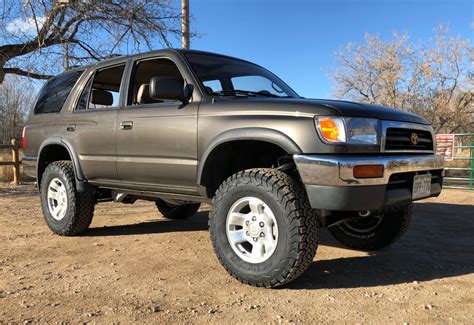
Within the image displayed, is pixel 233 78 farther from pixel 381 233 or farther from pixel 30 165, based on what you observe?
pixel 30 165

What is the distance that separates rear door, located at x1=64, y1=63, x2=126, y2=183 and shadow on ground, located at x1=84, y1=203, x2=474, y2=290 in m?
1.11

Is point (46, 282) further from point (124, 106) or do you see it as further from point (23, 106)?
point (23, 106)

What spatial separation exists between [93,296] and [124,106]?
2.07 metres

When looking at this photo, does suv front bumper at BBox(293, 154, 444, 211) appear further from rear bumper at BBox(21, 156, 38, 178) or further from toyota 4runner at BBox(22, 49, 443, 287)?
rear bumper at BBox(21, 156, 38, 178)

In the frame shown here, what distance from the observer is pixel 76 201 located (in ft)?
16.8

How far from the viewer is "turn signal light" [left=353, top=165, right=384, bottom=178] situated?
302 centimetres

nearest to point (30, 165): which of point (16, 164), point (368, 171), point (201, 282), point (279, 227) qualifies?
point (201, 282)

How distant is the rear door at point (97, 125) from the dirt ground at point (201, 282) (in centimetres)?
88

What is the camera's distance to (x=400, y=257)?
14.1 ft

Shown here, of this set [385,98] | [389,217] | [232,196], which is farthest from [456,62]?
[232,196]

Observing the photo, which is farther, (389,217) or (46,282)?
(389,217)

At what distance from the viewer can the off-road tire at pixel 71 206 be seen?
5.11m

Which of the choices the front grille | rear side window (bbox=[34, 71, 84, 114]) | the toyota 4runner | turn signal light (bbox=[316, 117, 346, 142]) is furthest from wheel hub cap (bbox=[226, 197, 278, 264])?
rear side window (bbox=[34, 71, 84, 114])

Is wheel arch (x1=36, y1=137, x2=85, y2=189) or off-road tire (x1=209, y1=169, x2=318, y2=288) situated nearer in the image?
off-road tire (x1=209, y1=169, x2=318, y2=288)
